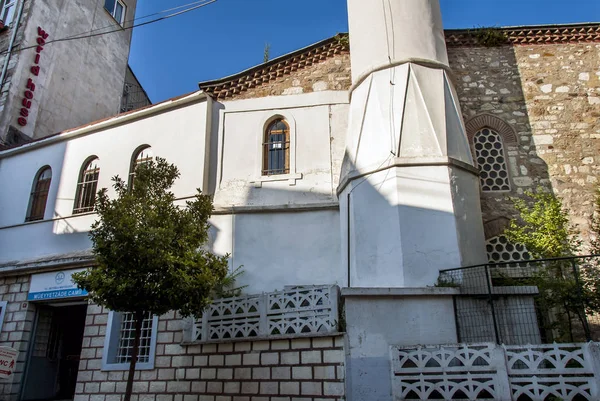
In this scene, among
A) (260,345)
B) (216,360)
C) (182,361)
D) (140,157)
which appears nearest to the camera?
(260,345)

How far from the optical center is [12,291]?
44.2 ft

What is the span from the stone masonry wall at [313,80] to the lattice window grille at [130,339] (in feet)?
21.2

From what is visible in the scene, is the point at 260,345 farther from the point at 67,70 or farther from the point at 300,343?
the point at 67,70

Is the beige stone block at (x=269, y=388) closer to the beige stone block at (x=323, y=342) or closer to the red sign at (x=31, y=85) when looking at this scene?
the beige stone block at (x=323, y=342)

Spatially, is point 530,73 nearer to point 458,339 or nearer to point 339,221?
point 339,221

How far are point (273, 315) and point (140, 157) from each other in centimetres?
710

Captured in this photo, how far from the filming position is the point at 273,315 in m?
8.95

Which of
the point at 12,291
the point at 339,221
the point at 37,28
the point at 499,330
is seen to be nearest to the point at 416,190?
the point at 339,221

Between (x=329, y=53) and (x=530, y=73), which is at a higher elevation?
(x=329, y=53)

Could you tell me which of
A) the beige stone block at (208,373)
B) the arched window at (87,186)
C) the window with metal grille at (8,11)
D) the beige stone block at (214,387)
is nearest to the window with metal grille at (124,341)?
the beige stone block at (208,373)

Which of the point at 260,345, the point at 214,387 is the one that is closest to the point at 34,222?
the point at 214,387

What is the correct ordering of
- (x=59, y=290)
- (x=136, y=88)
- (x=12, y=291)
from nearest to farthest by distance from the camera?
(x=59, y=290) < (x=12, y=291) < (x=136, y=88)

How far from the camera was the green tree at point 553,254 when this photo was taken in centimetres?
849

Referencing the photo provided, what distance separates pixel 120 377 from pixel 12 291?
16.3 feet
